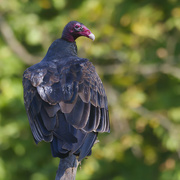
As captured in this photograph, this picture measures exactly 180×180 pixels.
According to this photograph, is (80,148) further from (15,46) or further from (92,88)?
(15,46)

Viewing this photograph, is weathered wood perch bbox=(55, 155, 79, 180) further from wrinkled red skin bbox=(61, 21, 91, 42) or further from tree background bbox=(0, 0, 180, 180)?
tree background bbox=(0, 0, 180, 180)

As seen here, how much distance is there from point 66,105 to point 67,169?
465 mm

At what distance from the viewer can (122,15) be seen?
9.04 m

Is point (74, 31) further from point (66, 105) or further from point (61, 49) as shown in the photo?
point (66, 105)

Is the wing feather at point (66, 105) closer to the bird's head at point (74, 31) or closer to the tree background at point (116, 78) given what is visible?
the bird's head at point (74, 31)

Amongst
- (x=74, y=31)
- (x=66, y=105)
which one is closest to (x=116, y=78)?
(x=74, y=31)

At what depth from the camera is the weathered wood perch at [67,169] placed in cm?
334

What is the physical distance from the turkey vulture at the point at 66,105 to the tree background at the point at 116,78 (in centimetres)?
402

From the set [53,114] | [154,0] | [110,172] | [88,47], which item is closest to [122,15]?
[154,0]

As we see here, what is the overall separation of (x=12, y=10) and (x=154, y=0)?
104 inches

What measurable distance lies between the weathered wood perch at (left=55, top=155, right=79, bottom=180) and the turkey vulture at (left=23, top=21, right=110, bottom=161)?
66 mm

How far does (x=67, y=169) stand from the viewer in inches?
132

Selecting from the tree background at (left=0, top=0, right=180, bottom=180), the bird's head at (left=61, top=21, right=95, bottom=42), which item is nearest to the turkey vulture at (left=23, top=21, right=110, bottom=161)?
the bird's head at (left=61, top=21, right=95, bottom=42)

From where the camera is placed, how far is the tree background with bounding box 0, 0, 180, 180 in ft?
27.2
